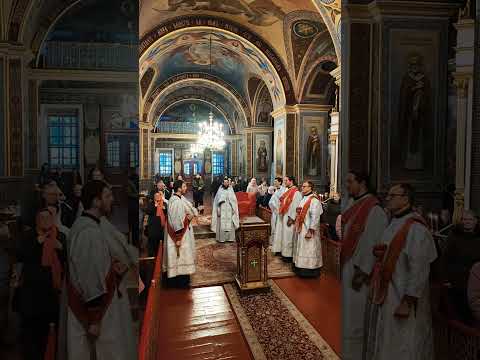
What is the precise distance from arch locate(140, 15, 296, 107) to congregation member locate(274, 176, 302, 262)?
5049 mm

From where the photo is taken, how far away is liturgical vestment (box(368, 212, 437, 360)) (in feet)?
9.18

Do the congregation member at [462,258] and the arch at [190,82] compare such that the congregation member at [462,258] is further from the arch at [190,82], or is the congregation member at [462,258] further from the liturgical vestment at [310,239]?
the arch at [190,82]

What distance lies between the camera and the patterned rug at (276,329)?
4273 mm

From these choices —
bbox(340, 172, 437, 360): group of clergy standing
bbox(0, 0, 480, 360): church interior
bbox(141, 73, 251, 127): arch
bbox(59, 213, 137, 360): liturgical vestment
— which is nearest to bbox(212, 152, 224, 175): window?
bbox(141, 73, 251, 127): arch

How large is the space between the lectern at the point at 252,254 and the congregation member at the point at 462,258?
3.29 metres

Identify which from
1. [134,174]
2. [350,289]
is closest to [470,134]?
[350,289]

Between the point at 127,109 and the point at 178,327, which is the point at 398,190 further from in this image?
the point at 178,327

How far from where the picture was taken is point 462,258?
10.2 ft

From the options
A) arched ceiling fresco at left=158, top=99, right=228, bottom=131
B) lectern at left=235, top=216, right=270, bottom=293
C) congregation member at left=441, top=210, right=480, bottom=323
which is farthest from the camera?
arched ceiling fresco at left=158, top=99, right=228, bottom=131

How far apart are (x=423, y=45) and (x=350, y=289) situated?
281 centimetres

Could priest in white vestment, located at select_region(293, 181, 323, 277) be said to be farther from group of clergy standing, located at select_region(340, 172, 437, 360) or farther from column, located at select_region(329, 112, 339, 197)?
column, located at select_region(329, 112, 339, 197)

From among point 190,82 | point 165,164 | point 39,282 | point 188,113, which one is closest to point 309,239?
point 39,282

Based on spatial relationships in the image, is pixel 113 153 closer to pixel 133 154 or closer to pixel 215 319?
pixel 133 154

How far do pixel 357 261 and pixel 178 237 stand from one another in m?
3.66
